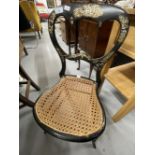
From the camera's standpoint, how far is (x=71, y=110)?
0.68 metres

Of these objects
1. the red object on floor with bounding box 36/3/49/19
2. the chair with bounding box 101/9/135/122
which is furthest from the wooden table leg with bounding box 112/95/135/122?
Answer: the red object on floor with bounding box 36/3/49/19

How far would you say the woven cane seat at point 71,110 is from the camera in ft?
1.96

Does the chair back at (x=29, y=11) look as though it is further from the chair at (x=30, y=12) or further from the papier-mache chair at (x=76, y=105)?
the papier-mache chair at (x=76, y=105)

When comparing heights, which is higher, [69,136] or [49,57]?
[49,57]

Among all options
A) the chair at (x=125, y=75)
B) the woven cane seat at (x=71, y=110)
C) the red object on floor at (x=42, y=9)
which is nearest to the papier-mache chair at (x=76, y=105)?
the woven cane seat at (x=71, y=110)

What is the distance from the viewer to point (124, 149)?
937 mm

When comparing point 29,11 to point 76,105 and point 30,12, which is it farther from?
point 76,105
